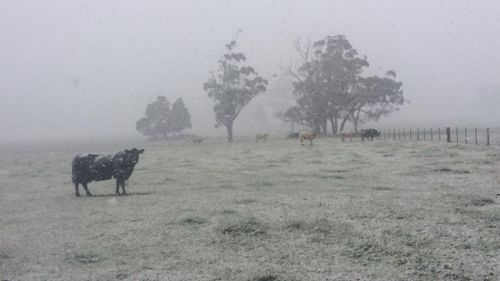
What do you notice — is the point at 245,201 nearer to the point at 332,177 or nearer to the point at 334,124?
the point at 332,177

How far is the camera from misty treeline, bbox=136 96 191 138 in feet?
292

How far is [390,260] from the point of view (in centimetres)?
770

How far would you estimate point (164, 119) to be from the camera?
90125 mm

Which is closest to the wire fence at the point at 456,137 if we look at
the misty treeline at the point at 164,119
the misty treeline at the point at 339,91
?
the misty treeline at the point at 339,91

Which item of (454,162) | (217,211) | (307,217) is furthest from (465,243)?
(454,162)

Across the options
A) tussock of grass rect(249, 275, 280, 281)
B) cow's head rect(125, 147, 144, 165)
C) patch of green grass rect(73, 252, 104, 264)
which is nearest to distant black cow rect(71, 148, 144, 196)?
cow's head rect(125, 147, 144, 165)

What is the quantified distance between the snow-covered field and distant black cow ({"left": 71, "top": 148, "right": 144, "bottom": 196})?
2.16 feet

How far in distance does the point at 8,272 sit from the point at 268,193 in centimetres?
848

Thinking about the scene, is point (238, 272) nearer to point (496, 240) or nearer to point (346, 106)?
point (496, 240)

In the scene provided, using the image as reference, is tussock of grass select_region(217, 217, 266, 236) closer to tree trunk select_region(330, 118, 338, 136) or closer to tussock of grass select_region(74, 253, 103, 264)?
tussock of grass select_region(74, 253, 103, 264)

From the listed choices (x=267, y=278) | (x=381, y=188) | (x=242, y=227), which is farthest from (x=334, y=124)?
(x=267, y=278)

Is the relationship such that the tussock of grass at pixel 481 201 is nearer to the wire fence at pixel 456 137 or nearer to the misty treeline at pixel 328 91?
the wire fence at pixel 456 137

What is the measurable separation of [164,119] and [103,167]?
75.2 meters

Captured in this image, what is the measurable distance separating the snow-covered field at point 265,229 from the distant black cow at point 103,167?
66 centimetres
